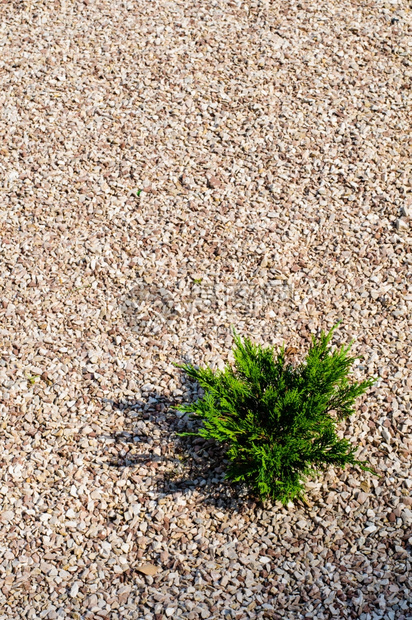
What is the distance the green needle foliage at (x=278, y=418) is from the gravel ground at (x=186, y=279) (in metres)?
0.23

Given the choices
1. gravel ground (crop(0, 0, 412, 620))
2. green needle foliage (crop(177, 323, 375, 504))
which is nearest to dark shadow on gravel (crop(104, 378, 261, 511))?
gravel ground (crop(0, 0, 412, 620))

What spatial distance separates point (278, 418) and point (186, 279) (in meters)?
1.53

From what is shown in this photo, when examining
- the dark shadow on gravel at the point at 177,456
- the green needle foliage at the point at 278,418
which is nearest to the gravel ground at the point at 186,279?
the dark shadow on gravel at the point at 177,456

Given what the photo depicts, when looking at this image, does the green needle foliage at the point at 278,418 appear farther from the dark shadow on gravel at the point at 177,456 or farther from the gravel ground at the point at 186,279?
the gravel ground at the point at 186,279

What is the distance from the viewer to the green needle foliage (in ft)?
12.1

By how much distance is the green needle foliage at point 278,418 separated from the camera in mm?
3680

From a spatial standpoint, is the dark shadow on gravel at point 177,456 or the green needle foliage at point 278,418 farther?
the dark shadow on gravel at point 177,456

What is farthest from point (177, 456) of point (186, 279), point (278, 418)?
point (186, 279)

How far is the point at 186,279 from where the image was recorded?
4.96m

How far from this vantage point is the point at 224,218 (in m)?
5.29

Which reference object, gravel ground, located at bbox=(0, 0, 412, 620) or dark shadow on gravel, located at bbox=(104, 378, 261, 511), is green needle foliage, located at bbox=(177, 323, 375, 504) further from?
gravel ground, located at bbox=(0, 0, 412, 620)

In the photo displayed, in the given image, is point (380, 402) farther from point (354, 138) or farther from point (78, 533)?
point (354, 138)

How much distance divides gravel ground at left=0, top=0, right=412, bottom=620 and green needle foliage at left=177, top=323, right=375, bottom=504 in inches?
8.9

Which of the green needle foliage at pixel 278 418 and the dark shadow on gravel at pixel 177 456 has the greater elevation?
the green needle foliage at pixel 278 418
